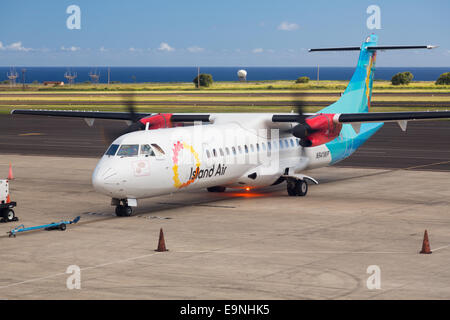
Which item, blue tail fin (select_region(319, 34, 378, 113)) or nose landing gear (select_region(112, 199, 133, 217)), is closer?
nose landing gear (select_region(112, 199, 133, 217))

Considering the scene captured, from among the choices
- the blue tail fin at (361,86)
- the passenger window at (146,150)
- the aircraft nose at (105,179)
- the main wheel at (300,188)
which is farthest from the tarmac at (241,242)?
the blue tail fin at (361,86)

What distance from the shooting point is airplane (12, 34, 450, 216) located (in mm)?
21297

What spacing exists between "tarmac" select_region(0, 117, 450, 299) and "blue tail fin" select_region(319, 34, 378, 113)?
3.04 metres

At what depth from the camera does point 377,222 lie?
69.2ft

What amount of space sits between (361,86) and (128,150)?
12.7 meters

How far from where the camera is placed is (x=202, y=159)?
22953mm

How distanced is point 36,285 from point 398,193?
15995mm

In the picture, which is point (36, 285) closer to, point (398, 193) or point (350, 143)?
point (398, 193)

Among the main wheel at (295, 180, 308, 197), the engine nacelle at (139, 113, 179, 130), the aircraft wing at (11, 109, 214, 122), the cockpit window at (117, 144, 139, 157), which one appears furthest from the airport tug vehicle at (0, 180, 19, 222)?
the main wheel at (295, 180, 308, 197)

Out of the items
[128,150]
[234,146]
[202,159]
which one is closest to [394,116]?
[234,146]

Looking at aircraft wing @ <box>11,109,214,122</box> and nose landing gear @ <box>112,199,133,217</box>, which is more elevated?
aircraft wing @ <box>11,109,214,122</box>

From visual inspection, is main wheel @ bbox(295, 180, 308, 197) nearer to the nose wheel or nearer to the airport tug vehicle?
the nose wheel

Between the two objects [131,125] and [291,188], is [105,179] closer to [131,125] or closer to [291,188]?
[131,125]

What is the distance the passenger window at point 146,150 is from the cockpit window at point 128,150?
0.18 m
